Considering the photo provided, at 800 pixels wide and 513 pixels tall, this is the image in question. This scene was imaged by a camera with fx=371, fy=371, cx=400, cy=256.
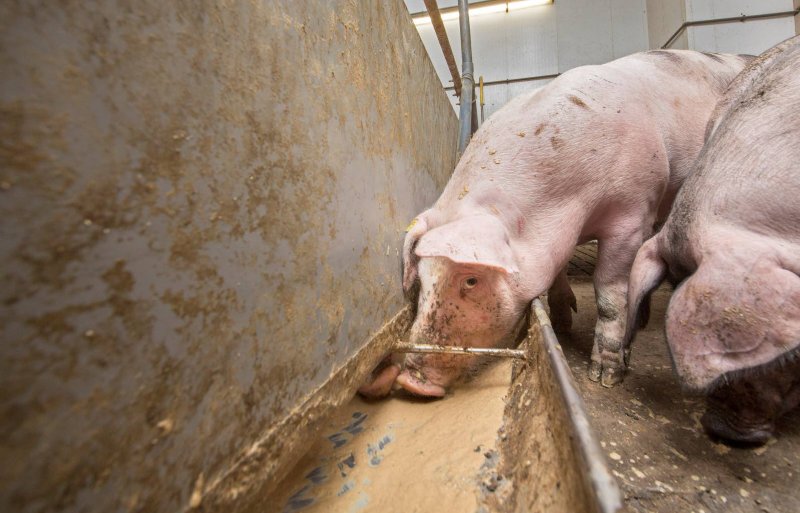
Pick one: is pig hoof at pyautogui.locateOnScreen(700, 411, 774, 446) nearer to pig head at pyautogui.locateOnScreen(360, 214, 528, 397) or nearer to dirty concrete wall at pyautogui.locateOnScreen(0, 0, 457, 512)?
pig head at pyautogui.locateOnScreen(360, 214, 528, 397)

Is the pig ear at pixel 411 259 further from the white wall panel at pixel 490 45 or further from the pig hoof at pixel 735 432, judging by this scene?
the white wall panel at pixel 490 45

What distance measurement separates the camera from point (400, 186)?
6.84 ft

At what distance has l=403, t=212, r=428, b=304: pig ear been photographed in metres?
1.95

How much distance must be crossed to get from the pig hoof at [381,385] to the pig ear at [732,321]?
42.5 inches

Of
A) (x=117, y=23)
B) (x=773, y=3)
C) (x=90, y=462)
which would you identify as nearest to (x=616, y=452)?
(x=90, y=462)

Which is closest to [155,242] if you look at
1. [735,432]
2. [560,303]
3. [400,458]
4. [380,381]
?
[400,458]

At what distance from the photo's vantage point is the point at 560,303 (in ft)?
9.30

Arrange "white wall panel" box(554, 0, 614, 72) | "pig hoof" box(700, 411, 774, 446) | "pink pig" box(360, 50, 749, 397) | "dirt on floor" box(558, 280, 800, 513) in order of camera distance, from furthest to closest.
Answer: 1. "white wall panel" box(554, 0, 614, 72)
2. "pink pig" box(360, 50, 749, 397)
3. "pig hoof" box(700, 411, 774, 446)
4. "dirt on floor" box(558, 280, 800, 513)

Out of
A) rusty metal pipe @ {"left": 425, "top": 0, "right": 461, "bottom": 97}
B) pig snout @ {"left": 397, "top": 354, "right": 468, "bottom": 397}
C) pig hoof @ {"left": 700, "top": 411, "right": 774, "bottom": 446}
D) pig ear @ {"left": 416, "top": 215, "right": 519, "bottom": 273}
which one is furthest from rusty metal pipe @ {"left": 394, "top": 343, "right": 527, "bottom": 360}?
rusty metal pipe @ {"left": 425, "top": 0, "right": 461, "bottom": 97}

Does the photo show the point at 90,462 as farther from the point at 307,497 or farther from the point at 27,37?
the point at 307,497

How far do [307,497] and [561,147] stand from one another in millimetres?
1949

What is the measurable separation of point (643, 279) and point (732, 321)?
1.76 ft

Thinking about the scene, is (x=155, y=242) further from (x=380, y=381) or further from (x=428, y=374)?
(x=428, y=374)

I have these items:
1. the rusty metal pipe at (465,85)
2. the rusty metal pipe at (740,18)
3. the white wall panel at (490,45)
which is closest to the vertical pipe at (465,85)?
the rusty metal pipe at (465,85)
